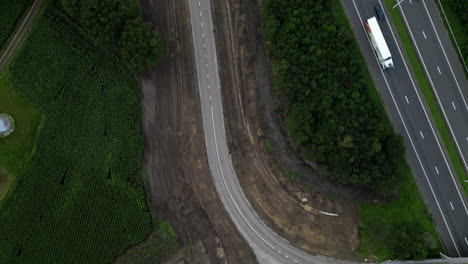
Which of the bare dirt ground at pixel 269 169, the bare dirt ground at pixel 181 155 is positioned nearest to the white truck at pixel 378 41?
the bare dirt ground at pixel 269 169

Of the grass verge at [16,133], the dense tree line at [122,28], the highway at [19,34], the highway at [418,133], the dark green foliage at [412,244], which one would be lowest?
the dark green foliage at [412,244]

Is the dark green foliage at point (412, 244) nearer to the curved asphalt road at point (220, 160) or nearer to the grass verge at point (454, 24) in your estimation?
the curved asphalt road at point (220, 160)

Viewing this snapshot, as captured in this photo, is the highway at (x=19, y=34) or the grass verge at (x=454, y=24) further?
the grass verge at (x=454, y=24)

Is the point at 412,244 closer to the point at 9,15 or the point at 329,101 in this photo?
the point at 329,101

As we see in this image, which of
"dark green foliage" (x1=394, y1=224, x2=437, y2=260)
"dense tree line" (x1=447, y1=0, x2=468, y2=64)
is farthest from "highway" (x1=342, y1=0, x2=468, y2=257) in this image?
"dark green foliage" (x1=394, y1=224, x2=437, y2=260)

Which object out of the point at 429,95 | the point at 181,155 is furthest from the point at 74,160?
the point at 429,95

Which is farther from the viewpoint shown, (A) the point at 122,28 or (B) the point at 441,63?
(B) the point at 441,63

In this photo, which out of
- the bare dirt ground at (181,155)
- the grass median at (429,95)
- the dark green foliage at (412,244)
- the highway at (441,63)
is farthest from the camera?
the highway at (441,63)
